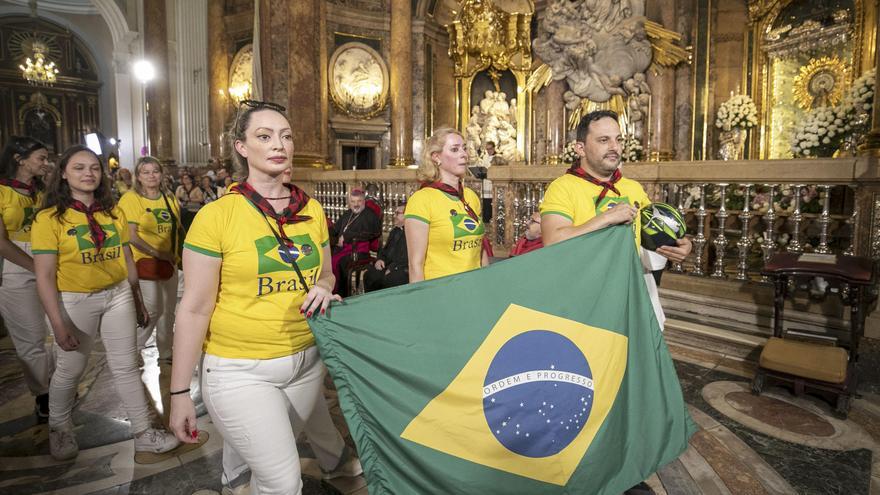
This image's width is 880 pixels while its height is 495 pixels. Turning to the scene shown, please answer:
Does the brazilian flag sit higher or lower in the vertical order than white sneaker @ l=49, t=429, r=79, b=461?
higher

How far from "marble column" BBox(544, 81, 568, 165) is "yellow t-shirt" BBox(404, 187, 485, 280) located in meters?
10.9

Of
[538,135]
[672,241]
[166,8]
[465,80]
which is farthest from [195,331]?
[166,8]

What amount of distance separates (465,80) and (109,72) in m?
22.9

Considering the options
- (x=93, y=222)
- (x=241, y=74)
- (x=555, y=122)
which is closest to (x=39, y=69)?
(x=241, y=74)

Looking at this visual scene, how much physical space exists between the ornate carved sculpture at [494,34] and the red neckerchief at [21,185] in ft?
43.0

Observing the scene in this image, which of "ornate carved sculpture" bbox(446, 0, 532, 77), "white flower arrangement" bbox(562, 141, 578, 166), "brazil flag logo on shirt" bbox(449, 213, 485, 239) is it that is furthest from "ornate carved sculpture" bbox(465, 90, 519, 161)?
"brazil flag logo on shirt" bbox(449, 213, 485, 239)

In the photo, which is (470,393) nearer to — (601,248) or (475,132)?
(601,248)

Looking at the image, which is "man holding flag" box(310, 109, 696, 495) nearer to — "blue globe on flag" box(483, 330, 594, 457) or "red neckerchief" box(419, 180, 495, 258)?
"blue globe on flag" box(483, 330, 594, 457)

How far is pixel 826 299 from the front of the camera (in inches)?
194

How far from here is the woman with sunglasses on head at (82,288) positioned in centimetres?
313

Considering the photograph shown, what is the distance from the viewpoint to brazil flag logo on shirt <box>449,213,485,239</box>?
3.29 m

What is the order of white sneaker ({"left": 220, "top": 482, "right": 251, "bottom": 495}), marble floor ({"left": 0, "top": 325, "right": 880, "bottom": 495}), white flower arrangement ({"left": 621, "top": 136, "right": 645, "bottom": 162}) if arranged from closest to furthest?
white sneaker ({"left": 220, "top": 482, "right": 251, "bottom": 495})
marble floor ({"left": 0, "top": 325, "right": 880, "bottom": 495})
white flower arrangement ({"left": 621, "top": 136, "right": 645, "bottom": 162})

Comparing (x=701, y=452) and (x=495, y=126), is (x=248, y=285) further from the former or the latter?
(x=495, y=126)

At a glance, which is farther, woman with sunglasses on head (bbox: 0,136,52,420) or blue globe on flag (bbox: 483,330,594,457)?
woman with sunglasses on head (bbox: 0,136,52,420)
